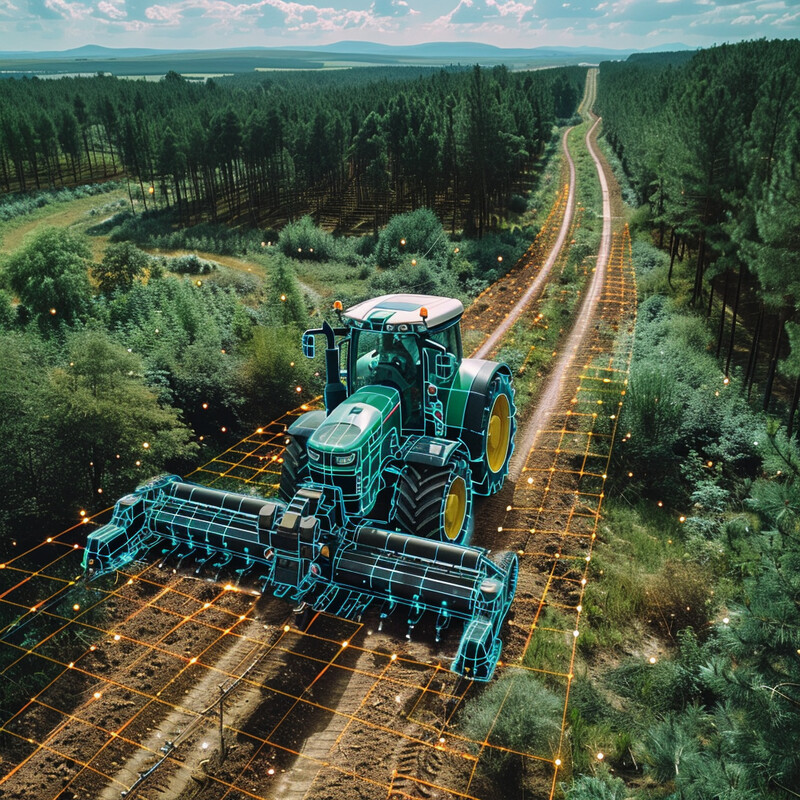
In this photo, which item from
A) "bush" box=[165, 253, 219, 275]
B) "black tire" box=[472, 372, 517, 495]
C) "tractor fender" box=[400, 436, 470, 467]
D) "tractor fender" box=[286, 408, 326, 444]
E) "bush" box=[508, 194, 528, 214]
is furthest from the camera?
"bush" box=[508, 194, 528, 214]

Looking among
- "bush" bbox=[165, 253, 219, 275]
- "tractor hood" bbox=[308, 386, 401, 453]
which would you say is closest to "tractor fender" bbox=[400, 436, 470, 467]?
"tractor hood" bbox=[308, 386, 401, 453]

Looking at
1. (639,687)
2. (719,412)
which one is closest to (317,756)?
(639,687)

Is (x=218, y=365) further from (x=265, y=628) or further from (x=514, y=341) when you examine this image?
(x=514, y=341)

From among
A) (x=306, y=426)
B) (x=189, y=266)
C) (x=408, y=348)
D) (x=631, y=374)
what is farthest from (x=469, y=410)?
(x=189, y=266)

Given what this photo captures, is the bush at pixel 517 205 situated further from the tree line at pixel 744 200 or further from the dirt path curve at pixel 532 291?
the tree line at pixel 744 200
